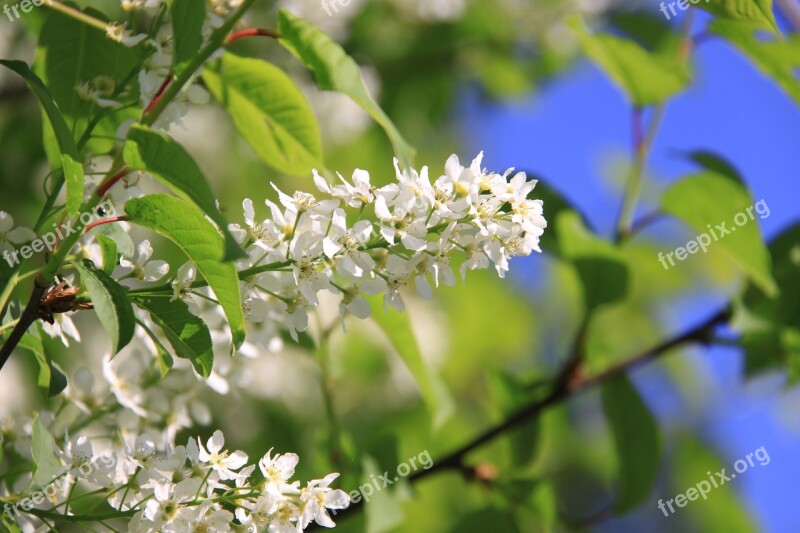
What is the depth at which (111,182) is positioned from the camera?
3.60 feet

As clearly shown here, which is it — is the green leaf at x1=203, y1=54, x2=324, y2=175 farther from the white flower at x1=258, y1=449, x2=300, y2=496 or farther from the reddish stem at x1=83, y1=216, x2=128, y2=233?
the white flower at x1=258, y1=449, x2=300, y2=496

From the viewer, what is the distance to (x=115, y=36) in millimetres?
1186

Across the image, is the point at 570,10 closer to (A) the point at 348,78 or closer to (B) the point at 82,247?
(A) the point at 348,78

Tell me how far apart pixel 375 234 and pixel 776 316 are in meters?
1.12

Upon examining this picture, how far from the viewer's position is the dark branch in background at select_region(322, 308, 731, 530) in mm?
1800

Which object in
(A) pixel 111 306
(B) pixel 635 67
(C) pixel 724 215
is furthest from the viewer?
(B) pixel 635 67

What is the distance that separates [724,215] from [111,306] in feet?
3.93

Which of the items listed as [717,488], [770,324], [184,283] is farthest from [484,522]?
[717,488]

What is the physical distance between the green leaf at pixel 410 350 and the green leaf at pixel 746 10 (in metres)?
0.64

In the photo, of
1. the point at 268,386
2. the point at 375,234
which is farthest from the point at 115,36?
the point at 268,386

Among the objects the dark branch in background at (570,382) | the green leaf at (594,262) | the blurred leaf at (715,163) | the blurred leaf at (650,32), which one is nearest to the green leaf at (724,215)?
the blurred leaf at (715,163)

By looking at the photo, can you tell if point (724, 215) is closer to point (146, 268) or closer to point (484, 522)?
point (484, 522)

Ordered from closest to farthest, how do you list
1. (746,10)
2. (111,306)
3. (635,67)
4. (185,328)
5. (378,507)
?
(111,306) → (185,328) → (746,10) → (378,507) → (635,67)

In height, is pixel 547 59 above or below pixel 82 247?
below
